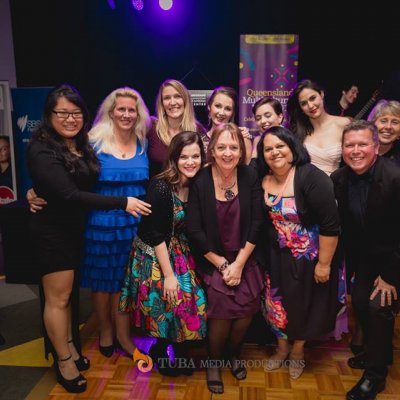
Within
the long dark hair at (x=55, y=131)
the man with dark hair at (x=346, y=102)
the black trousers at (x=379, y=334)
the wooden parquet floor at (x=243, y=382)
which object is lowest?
the wooden parquet floor at (x=243, y=382)

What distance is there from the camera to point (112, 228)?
2.40 metres

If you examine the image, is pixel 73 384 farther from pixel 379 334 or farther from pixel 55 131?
pixel 379 334

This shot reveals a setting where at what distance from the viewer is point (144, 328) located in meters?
2.32

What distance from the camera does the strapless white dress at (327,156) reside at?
282 centimetres

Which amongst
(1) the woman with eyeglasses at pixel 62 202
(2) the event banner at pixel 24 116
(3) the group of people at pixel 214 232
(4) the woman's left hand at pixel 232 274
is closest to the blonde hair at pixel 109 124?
(3) the group of people at pixel 214 232

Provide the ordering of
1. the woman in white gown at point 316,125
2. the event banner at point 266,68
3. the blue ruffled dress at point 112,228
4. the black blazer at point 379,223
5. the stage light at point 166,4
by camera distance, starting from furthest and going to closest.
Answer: the stage light at point 166,4 → the event banner at point 266,68 → the woman in white gown at point 316,125 → the blue ruffled dress at point 112,228 → the black blazer at point 379,223

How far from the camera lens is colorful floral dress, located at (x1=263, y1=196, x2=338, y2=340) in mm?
2205

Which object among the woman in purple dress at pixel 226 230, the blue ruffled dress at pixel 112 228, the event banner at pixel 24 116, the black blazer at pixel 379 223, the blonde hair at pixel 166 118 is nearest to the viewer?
the black blazer at pixel 379 223

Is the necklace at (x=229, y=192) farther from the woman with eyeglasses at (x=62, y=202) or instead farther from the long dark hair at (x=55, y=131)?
the long dark hair at (x=55, y=131)

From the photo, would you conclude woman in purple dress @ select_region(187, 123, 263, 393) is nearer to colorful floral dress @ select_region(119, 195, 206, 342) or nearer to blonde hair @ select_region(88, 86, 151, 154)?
colorful floral dress @ select_region(119, 195, 206, 342)

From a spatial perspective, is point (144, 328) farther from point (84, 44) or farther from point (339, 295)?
point (84, 44)

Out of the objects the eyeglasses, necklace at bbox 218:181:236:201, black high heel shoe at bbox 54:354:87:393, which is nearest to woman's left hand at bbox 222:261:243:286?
necklace at bbox 218:181:236:201

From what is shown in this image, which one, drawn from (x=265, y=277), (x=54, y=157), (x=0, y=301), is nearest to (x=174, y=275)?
(x=265, y=277)

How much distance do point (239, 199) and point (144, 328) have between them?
0.92 metres
